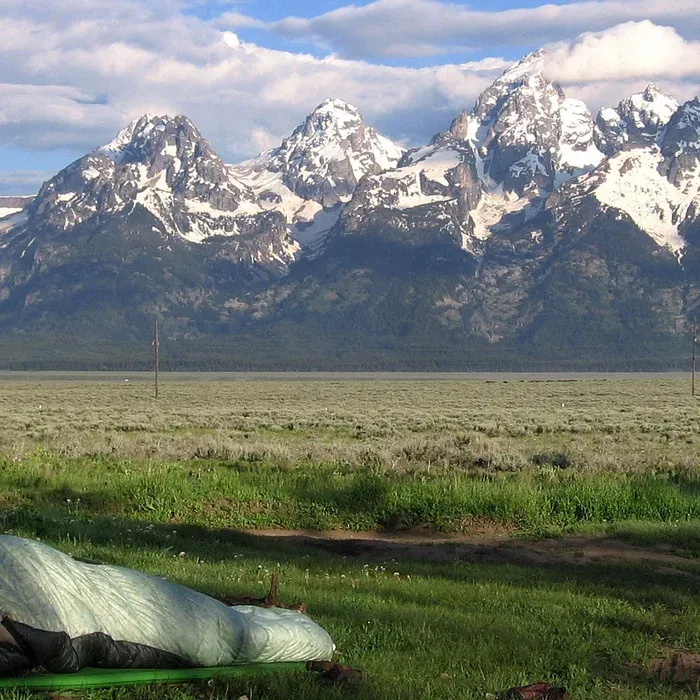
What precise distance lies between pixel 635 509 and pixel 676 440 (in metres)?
20.2

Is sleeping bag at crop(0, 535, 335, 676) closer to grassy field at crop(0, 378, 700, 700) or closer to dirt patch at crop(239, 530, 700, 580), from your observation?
grassy field at crop(0, 378, 700, 700)

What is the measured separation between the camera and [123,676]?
590 centimetres

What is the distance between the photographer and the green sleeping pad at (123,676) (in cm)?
561

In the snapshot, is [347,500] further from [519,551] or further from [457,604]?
[457,604]

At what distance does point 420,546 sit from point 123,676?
762cm

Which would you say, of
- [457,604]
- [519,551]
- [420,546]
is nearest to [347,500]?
[420,546]

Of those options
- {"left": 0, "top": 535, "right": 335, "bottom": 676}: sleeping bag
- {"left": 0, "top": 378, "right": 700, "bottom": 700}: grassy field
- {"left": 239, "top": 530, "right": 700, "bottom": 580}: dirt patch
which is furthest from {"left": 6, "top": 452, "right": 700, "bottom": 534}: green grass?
{"left": 0, "top": 535, "right": 335, "bottom": 676}: sleeping bag

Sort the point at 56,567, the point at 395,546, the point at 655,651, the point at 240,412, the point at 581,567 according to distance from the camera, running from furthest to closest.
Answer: the point at 240,412 → the point at 395,546 → the point at 581,567 → the point at 655,651 → the point at 56,567

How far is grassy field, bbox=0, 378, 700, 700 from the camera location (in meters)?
7.33

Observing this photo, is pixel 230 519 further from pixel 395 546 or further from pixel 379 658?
pixel 379 658

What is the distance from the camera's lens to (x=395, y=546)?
13.2 meters

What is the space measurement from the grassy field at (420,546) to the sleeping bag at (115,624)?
0.23 metres

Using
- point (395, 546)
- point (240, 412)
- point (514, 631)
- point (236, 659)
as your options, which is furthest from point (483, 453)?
point (240, 412)

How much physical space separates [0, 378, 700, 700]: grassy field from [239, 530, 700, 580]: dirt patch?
0.20 ft
